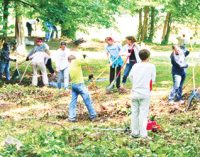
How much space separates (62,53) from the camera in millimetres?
16578

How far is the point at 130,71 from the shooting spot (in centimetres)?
1284

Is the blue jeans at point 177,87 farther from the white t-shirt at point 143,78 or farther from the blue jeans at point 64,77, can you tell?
the white t-shirt at point 143,78

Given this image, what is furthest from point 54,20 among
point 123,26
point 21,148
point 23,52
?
point 123,26

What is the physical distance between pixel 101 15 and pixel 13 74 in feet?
13.4

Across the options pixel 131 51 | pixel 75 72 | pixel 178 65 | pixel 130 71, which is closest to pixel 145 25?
pixel 131 51

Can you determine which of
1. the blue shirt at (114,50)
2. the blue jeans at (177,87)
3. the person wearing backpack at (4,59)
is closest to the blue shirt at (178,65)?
the blue jeans at (177,87)

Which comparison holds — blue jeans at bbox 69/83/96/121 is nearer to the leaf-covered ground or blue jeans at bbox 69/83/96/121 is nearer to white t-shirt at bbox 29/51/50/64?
the leaf-covered ground

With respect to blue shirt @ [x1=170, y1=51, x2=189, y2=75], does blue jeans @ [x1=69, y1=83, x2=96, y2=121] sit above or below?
below

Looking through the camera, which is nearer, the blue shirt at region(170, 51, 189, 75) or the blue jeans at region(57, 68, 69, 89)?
the blue shirt at region(170, 51, 189, 75)

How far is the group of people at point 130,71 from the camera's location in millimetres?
9320

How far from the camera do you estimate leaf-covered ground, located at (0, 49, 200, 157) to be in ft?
25.2

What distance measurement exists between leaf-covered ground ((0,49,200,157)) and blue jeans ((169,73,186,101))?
32 cm

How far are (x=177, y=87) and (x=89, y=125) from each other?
371 centimetres

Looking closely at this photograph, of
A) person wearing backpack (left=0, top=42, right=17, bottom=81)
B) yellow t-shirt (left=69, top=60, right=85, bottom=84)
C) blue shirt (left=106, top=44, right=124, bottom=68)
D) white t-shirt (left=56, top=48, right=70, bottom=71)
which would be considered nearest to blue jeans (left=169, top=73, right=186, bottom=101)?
blue shirt (left=106, top=44, right=124, bottom=68)
